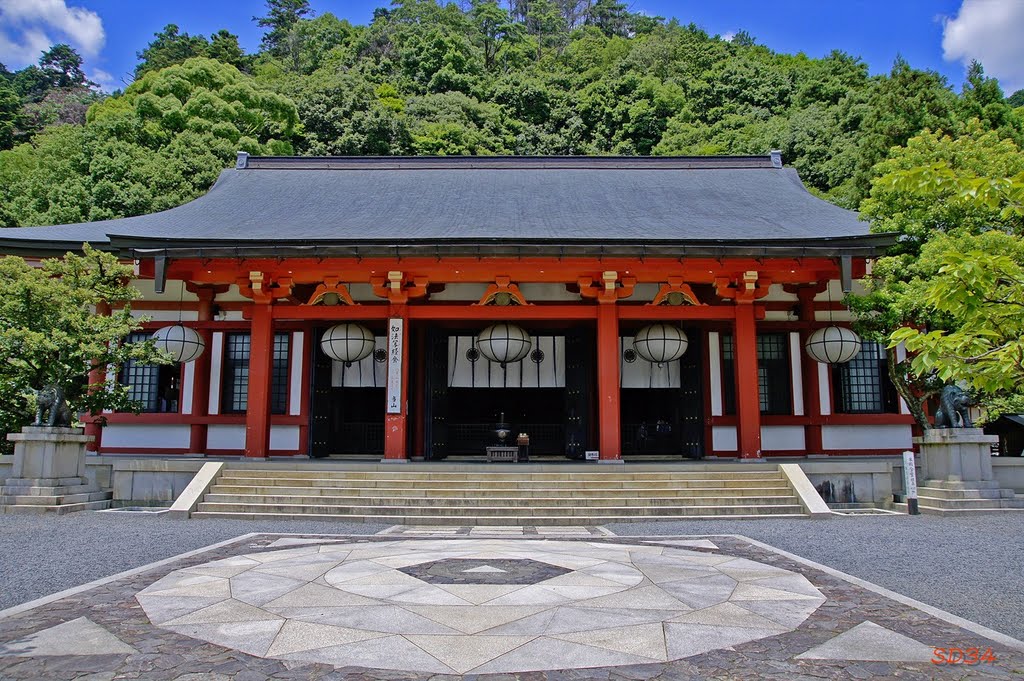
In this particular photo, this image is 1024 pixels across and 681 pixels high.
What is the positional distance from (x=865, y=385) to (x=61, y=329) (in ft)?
47.7

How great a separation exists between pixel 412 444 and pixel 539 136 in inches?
1177

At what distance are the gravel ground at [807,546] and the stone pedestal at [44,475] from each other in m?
0.31

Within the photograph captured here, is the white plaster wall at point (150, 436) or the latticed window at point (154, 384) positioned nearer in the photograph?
the white plaster wall at point (150, 436)

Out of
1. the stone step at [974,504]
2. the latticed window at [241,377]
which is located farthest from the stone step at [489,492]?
the latticed window at [241,377]

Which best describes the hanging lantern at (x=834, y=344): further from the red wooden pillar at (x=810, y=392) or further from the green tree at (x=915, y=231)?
the green tree at (x=915, y=231)

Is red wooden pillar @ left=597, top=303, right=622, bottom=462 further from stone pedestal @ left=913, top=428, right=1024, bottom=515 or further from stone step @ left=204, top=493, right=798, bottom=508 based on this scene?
stone pedestal @ left=913, top=428, right=1024, bottom=515

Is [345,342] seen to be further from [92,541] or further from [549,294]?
[92,541]

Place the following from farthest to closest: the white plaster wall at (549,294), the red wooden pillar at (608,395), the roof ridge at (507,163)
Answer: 1. the roof ridge at (507,163)
2. the white plaster wall at (549,294)
3. the red wooden pillar at (608,395)

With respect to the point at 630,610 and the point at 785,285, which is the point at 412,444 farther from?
the point at 630,610

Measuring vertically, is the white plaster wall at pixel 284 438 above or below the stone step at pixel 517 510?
above

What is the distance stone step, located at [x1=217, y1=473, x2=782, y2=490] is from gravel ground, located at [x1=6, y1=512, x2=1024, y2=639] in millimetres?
1007

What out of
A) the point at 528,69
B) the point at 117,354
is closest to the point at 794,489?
the point at 117,354

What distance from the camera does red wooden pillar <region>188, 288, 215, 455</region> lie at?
13.2 m

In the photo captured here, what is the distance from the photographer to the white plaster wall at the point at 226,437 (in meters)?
13.3
